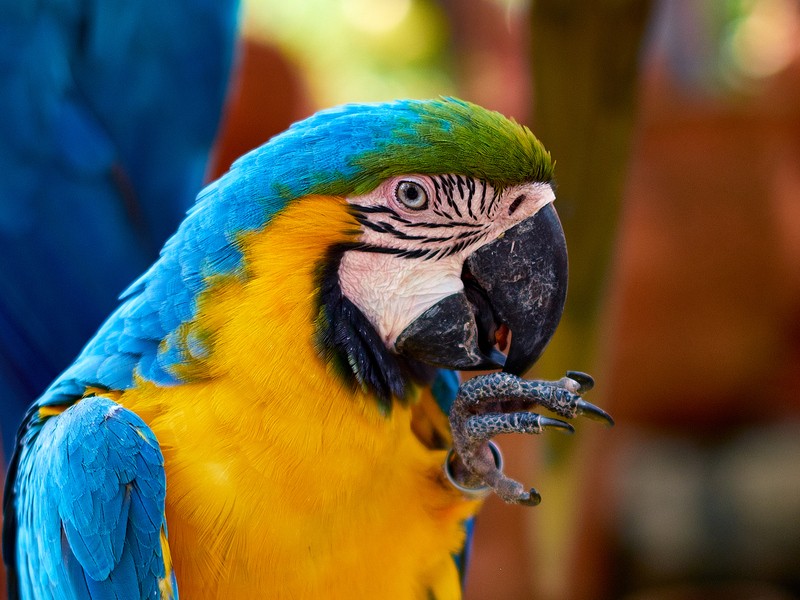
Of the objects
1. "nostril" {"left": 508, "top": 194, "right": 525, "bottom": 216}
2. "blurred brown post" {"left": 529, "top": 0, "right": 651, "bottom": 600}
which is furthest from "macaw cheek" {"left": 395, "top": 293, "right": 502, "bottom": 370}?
"blurred brown post" {"left": 529, "top": 0, "right": 651, "bottom": 600}

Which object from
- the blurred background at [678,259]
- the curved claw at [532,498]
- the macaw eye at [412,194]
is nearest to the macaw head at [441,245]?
the macaw eye at [412,194]

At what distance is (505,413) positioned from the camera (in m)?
0.94

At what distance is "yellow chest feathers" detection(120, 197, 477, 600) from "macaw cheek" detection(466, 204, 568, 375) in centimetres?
16

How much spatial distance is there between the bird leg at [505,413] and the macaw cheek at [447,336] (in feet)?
0.09

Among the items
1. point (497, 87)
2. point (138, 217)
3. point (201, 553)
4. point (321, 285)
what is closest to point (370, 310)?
point (321, 285)

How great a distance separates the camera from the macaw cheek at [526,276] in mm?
946

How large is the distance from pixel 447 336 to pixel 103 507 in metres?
0.40

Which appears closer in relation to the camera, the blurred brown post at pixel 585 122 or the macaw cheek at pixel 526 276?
the macaw cheek at pixel 526 276

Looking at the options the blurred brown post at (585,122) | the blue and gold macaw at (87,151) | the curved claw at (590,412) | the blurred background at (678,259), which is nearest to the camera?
the curved claw at (590,412)

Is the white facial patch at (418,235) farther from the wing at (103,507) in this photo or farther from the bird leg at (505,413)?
the wing at (103,507)

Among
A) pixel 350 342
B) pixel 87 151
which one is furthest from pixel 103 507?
pixel 87 151

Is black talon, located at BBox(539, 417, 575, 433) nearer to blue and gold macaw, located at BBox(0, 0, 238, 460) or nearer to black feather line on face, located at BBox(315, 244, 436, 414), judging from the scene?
black feather line on face, located at BBox(315, 244, 436, 414)

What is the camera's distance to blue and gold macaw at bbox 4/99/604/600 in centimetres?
92

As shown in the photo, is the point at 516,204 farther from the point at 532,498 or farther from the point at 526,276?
the point at 532,498
